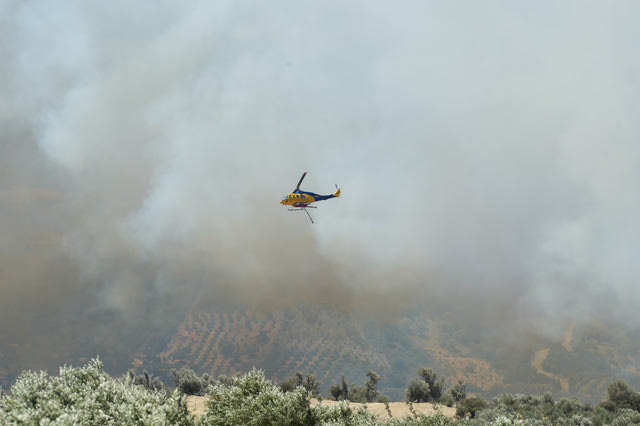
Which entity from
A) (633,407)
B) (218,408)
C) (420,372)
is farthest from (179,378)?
(633,407)

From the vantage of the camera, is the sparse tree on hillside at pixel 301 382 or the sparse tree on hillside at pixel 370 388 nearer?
the sparse tree on hillside at pixel 370 388

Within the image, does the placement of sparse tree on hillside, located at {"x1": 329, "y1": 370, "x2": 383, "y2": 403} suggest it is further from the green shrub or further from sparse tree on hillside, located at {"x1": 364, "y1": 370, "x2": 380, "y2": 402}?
the green shrub

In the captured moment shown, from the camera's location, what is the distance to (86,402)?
39.7m

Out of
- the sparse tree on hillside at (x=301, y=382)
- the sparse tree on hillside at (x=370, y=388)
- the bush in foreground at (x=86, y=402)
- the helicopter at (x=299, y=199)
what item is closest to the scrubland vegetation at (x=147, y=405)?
the bush in foreground at (x=86, y=402)

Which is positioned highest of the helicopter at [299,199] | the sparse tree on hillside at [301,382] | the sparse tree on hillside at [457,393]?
the helicopter at [299,199]

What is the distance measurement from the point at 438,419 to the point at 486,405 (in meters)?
62.7

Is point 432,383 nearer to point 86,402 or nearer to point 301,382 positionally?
point 301,382

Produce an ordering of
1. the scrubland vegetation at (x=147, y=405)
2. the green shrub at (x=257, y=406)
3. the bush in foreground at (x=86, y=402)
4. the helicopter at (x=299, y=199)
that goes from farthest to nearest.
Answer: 1. the helicopter at (x=299, y=199)
2. the green shrub at (x=257, y=406)
3. the scrubland vegetation at (x=147, y=405)
4. the bush in foreground at (x=86, y=402)

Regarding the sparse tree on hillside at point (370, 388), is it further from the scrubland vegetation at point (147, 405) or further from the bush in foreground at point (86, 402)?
the bush in foreground at point (86, 402)

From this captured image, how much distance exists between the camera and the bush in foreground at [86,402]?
3675 centimetres

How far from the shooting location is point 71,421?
114ft

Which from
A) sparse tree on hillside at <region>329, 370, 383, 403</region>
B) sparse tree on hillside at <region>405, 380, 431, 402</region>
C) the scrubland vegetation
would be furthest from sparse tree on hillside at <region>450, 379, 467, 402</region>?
the scrubland vegetation

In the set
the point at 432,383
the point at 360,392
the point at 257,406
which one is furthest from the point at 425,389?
the point at 257,406

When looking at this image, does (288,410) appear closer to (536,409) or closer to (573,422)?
(573,422)
